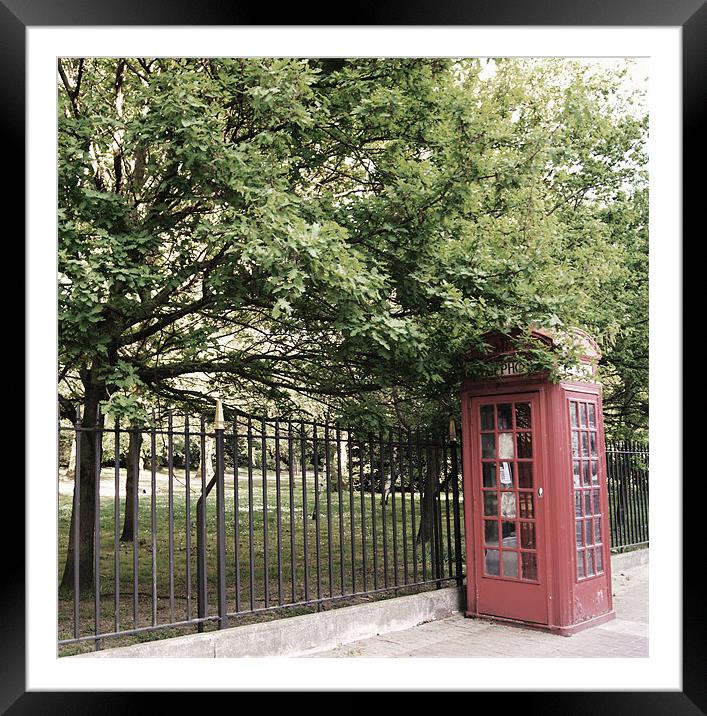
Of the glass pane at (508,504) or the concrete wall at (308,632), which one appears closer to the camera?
the concrete wall at (308,632)

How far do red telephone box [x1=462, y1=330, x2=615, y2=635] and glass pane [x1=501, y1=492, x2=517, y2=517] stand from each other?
10 millimetres

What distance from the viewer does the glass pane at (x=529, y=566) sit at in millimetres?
7332

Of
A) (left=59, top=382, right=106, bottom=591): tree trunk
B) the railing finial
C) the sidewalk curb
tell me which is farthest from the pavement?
(left=59, top=382, right=106, bottom=591): tree trunk

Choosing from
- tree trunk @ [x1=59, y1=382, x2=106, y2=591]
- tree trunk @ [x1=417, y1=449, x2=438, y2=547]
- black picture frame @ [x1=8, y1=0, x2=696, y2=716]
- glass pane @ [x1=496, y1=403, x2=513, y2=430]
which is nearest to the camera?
black picture frame @ [x1=8, y1=0, x2=696, y2=716]

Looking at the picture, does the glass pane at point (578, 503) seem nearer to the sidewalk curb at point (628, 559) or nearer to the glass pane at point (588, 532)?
the glass pane at point (588, 532)

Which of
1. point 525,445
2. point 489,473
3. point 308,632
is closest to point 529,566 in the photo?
point 489,473

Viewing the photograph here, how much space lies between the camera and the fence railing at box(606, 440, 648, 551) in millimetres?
11562

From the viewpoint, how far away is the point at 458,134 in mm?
6270

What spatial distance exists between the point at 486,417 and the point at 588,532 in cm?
161

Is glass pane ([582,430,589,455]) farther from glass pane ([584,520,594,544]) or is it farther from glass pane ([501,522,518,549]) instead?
glass pane ([501,522,518,549])

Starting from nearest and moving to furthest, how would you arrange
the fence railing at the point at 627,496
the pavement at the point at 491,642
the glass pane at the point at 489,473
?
the pavement at the point at 491,642
the glass pane at the point at 489,473
the fence railing at the point at 627,496
